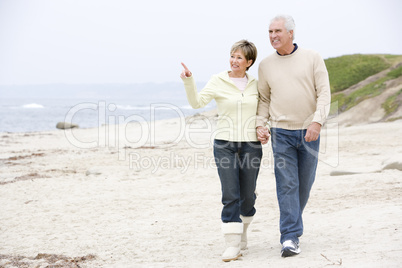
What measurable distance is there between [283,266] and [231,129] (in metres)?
1.34

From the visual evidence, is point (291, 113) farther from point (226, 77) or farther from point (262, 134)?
point (226, 77)

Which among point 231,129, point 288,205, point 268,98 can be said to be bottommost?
point 288,205

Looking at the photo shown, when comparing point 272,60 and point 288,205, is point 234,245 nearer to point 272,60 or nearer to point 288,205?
point 288,205

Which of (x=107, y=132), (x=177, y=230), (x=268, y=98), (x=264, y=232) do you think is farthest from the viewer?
(x=107, y=132)

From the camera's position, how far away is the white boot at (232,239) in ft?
15.3

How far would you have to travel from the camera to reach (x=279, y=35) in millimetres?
4406

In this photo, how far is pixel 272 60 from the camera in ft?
15.1

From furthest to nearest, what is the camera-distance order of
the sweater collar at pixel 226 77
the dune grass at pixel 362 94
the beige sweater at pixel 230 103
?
the dune grass at pixel 362 94 < the sweater collar at pixel 226 77 < the beige sweater at pixel 230 103

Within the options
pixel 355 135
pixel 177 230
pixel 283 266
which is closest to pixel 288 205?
pixel 283 266

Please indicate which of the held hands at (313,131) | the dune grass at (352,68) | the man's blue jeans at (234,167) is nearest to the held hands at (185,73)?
the man's blue jeans at (234,167)

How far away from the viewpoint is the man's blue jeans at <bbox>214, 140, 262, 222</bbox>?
4.54 metres

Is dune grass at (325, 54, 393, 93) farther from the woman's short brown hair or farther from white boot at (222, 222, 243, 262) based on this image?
white boot at (222, 222, 243, 262)

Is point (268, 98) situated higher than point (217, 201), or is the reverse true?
point (268, 98)

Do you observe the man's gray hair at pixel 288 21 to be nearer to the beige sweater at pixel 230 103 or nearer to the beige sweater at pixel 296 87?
the beige sweater at pixel 296 87
